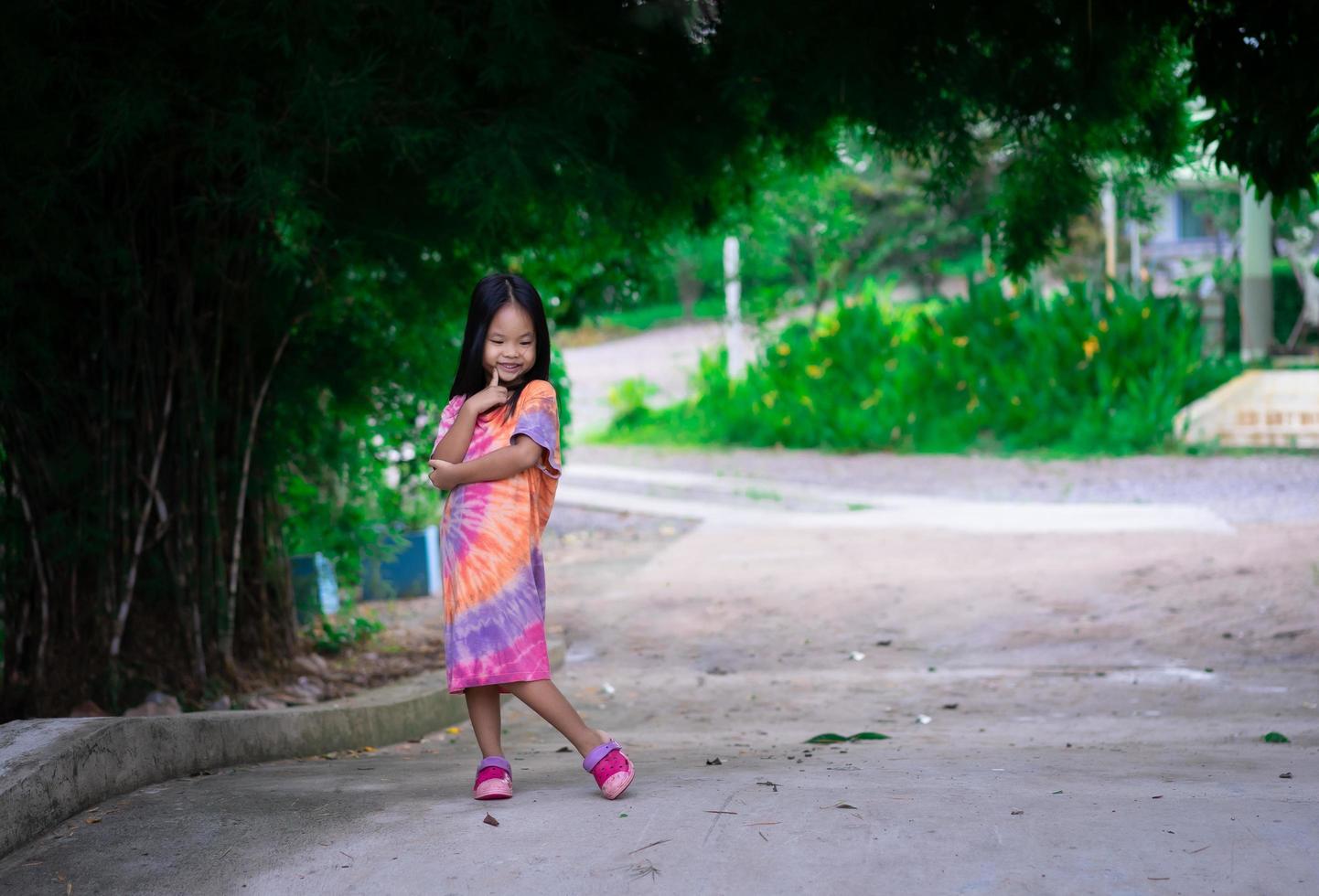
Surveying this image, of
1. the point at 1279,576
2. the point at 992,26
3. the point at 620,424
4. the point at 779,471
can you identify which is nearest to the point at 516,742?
the point at 992,26

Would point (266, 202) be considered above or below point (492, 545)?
above

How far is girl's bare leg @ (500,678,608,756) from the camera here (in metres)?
3.80

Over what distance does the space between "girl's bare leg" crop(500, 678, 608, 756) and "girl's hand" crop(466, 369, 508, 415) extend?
29.6 inches

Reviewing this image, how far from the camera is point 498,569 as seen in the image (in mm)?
3812

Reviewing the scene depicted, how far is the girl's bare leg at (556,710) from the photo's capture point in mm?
3797

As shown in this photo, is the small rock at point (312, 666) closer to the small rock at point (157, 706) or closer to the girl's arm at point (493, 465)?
the small rock at point (157, 706)

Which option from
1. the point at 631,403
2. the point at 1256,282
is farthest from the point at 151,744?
the point at 631,403

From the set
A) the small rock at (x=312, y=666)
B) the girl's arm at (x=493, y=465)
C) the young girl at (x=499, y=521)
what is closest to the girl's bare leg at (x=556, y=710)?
the young girl at (x=499, y=521)

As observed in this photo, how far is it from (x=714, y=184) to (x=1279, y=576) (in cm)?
442

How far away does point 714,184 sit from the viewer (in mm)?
7082

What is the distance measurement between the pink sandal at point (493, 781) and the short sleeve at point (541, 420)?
32.5 inches

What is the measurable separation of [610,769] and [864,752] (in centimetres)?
148

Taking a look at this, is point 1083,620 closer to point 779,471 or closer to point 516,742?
point 516,742

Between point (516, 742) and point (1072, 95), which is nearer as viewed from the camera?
point (1072, 95)
